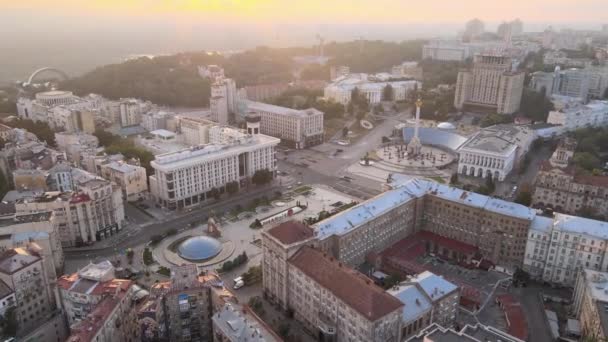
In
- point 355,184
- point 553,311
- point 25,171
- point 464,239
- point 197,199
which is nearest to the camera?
point 553,311

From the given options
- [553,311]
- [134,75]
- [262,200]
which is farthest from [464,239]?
[134,75]

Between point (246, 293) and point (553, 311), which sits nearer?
point (553, 311)

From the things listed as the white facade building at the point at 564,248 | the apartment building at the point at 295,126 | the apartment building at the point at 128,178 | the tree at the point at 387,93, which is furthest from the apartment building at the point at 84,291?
the tree at the point at 387,93

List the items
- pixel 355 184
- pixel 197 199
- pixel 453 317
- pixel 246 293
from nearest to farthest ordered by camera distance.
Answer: pixel 453 317 < pixel 246 293 < pixel 197 199 < pixel 355 184

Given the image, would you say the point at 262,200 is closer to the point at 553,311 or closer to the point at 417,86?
the point at 553,311

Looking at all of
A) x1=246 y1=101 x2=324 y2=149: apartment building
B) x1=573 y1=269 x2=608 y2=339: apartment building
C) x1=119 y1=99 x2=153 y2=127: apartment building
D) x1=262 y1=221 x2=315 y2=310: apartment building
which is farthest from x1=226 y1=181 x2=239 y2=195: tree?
x1=119 y1=99 x2=153 y2=127: apartment building

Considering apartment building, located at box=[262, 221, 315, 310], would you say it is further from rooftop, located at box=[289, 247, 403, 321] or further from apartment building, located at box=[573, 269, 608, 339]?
apartment building, located at box=[573, 269, 608, 339]

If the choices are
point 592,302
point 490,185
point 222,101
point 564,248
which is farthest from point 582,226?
point 222,101
